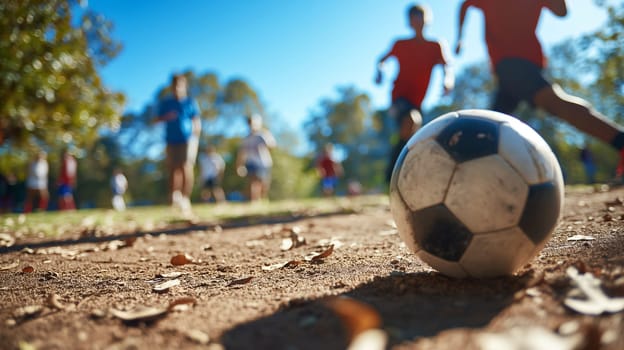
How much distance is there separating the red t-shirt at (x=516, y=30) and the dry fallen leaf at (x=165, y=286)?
11.9ft

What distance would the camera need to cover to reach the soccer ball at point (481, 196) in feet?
5.21

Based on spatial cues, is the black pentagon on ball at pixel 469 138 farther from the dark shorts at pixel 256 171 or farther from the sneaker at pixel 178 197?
the dark shorts at pixel 256 171

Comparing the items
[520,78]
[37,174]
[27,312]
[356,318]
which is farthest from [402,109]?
[37,174]

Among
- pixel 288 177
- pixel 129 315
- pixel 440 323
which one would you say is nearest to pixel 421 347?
pixel 440 323

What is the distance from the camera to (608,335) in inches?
41.4

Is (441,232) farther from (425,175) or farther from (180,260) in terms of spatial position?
(180,260)

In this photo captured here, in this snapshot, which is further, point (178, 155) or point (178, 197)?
point (178, 197)

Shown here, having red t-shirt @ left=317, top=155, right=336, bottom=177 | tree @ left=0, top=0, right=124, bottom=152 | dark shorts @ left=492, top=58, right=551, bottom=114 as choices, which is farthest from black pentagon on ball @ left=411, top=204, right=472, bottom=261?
red t-shirt @ left=317, top=155, right=336, bottom=177

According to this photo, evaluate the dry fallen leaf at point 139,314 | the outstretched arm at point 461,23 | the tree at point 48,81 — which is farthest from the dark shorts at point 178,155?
the dry fallen leaf at point 139,314

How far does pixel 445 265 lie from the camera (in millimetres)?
1720

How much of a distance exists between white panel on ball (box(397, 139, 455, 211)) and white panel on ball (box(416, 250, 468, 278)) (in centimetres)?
23

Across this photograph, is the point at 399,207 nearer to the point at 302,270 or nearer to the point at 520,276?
the point at 520,276

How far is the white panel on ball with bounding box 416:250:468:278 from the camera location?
1.70 meters

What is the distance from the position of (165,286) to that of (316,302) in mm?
891
